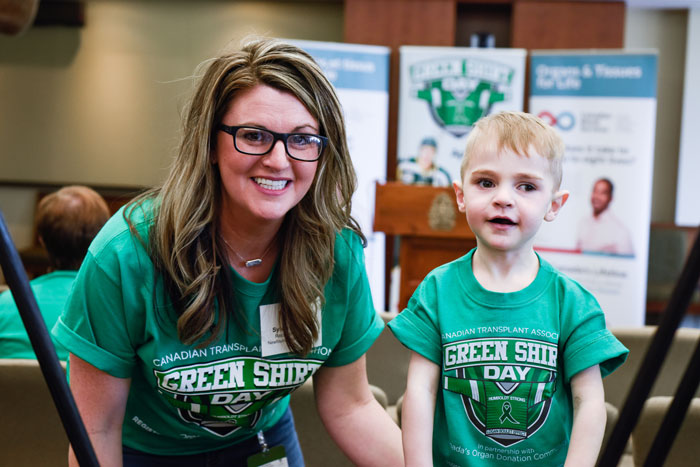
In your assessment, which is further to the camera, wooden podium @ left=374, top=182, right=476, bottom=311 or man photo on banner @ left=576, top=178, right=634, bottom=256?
man photo on banner @ left=576, top=178, right=634, bottom=256

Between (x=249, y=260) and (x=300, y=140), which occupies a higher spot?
Result: (x=300, y=140)

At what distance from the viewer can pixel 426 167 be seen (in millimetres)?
5789

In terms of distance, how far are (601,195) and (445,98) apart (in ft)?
5.04

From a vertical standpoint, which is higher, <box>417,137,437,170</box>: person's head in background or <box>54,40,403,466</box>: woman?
<box>417,137,437,170</box>: person's head in background

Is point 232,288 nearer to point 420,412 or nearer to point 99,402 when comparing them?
point 99,402

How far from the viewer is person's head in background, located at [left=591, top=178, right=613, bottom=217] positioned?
5559 mm

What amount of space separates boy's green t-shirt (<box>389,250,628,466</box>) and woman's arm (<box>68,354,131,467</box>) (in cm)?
57

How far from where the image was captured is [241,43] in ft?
4.30

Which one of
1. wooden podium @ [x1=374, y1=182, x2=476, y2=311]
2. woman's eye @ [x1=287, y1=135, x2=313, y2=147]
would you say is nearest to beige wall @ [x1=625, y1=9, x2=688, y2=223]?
wooden podium @ [x1=374, y1=182, x2=476, y2=311]

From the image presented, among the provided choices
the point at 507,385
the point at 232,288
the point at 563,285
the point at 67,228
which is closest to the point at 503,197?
the point at 563,285

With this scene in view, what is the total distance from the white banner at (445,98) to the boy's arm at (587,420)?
14.8 feet

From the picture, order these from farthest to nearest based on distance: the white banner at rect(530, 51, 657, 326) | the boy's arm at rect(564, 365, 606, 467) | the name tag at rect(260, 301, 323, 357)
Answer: the white banner at rect(530, 51, 657, 326) → the name tag at rect(260, 301, 323, 357) → the boy's arm at rect(564, 365, 606, 467)

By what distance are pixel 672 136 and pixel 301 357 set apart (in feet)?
22.0

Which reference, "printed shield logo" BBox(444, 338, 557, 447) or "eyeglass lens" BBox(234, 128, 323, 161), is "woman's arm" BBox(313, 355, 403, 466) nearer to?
"printed shield logo" BBox(444, 338, 557, 447)
